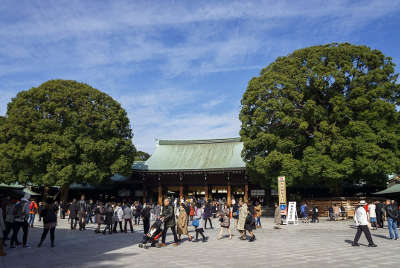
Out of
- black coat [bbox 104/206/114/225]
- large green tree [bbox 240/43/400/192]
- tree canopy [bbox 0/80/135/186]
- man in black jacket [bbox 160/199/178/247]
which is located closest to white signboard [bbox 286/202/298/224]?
large green tree [bbox 240/43/400/192]

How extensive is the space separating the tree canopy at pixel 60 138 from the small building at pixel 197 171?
6.02 metres

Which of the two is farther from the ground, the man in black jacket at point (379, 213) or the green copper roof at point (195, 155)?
the green copper roof at point (195, 155)

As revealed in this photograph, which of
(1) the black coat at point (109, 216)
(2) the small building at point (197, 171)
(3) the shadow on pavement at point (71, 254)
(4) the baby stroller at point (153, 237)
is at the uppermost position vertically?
(2) the small building at point (197, 171)

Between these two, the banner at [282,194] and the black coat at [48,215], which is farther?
the banner at [282,194]

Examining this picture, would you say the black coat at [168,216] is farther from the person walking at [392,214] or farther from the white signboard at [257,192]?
the white signboard at [257,192]

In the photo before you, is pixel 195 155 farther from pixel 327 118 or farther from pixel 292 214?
pixel 292 214

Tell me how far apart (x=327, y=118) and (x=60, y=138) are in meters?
21.5

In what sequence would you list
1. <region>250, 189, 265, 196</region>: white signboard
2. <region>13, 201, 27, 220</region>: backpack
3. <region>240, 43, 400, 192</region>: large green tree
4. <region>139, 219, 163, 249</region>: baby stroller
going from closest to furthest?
<region>13, 201, 27, 220</region>: backpack
<region>139, 219, 163, 249</region>: baby stroller
<region>240, 43, 400, 192</region>: large green tree
<region>250, 189, 265, 196</region>: white signboard

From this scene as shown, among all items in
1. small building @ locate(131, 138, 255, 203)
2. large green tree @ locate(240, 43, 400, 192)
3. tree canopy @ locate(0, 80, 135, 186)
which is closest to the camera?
large green tree @ locate(240, 43, 400, 192)

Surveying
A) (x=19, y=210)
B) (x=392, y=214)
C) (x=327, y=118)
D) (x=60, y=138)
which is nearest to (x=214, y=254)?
(x=19, y=210)

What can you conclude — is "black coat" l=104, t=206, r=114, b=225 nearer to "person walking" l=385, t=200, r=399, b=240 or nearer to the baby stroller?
the baby stroller

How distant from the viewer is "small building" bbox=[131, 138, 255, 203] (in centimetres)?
3500

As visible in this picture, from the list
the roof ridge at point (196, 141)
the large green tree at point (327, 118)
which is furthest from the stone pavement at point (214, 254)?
the roof ridge at point (196, 141)

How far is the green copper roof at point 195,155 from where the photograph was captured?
36.4 meters
